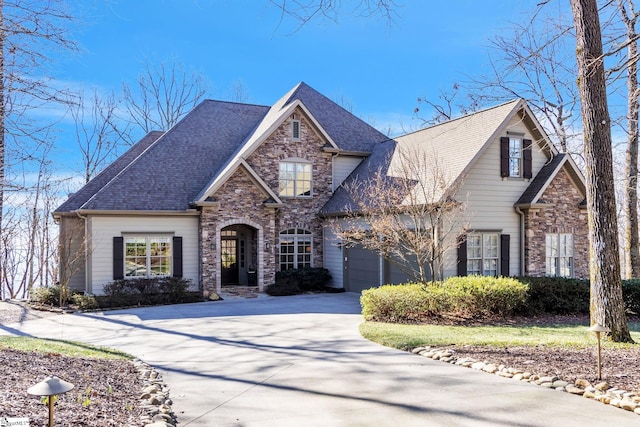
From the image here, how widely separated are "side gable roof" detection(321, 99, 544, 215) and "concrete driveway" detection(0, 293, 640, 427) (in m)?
6.66

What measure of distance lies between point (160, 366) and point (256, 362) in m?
1.55

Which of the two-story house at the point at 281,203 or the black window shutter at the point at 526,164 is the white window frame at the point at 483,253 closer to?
the two-story house at the point at 281,203

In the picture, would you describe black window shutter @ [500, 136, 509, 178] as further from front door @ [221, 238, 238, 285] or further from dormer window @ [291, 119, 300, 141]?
front door @ [221, 238, 238, 285]

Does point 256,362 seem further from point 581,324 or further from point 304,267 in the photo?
point 304,267

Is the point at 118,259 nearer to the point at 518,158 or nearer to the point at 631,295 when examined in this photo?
the point at 518,158

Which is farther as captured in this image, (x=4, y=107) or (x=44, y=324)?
(x=44, y=324)

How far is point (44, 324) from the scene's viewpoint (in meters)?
13.4

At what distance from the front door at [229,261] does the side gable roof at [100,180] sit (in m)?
5.31

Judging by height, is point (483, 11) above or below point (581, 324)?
above

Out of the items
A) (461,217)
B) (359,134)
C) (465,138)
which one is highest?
(359,134)

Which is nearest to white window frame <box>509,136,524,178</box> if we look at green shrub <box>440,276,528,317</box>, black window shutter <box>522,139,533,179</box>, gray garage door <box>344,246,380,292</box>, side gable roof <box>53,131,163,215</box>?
black window shutter <box>522,139,533,179</box>

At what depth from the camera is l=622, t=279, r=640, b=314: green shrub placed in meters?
14.8

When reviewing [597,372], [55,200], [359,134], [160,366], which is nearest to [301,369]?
[160,366]

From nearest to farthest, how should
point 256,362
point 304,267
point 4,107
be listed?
point 4,107, point 256,362, point 304,267
